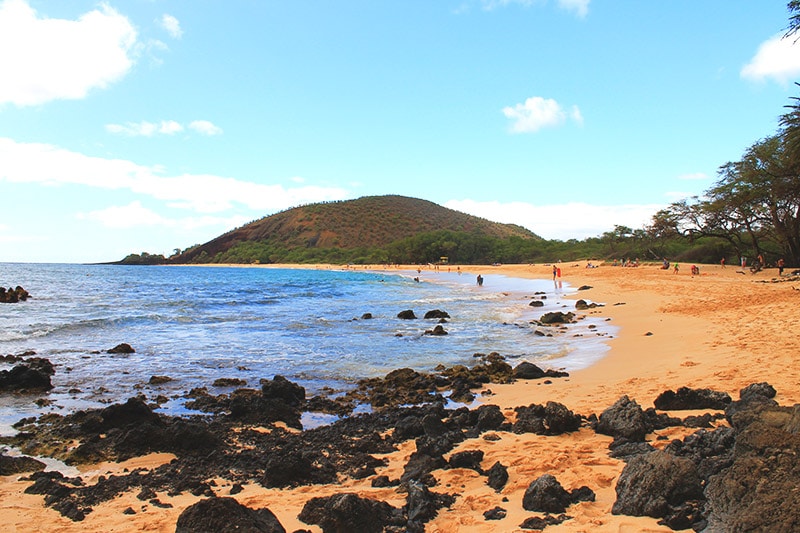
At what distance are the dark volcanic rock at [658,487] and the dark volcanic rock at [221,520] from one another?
2.94 m

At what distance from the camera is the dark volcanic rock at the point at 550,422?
268 inches

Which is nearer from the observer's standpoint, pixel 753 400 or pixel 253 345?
pixel 753 400

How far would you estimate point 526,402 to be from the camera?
894 centimetres

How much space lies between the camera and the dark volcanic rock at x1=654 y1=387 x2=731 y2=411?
7.11m

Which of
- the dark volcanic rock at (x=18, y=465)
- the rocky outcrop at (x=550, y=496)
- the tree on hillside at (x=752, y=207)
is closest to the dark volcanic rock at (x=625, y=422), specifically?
the rocky outcrop at (x=550, y=496)

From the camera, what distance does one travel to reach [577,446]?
6.19 meters

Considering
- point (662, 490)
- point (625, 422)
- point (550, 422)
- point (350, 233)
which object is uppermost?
point (350, 233)

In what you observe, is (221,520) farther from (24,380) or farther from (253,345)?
(253,345)

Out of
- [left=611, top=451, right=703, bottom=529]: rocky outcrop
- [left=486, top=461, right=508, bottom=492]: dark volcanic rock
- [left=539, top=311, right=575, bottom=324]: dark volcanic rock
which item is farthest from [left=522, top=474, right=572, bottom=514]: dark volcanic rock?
[left=539, top=311, right=575, bottom=324]: dark volcanic rock

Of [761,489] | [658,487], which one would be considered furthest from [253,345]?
[761,489]

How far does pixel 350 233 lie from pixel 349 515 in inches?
6113

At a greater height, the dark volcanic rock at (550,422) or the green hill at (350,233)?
the green hill at (350,233)

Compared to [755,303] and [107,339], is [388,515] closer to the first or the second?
[107,339]

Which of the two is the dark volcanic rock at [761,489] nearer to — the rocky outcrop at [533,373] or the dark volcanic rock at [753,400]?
the dark volcanic rock at [753,400]
